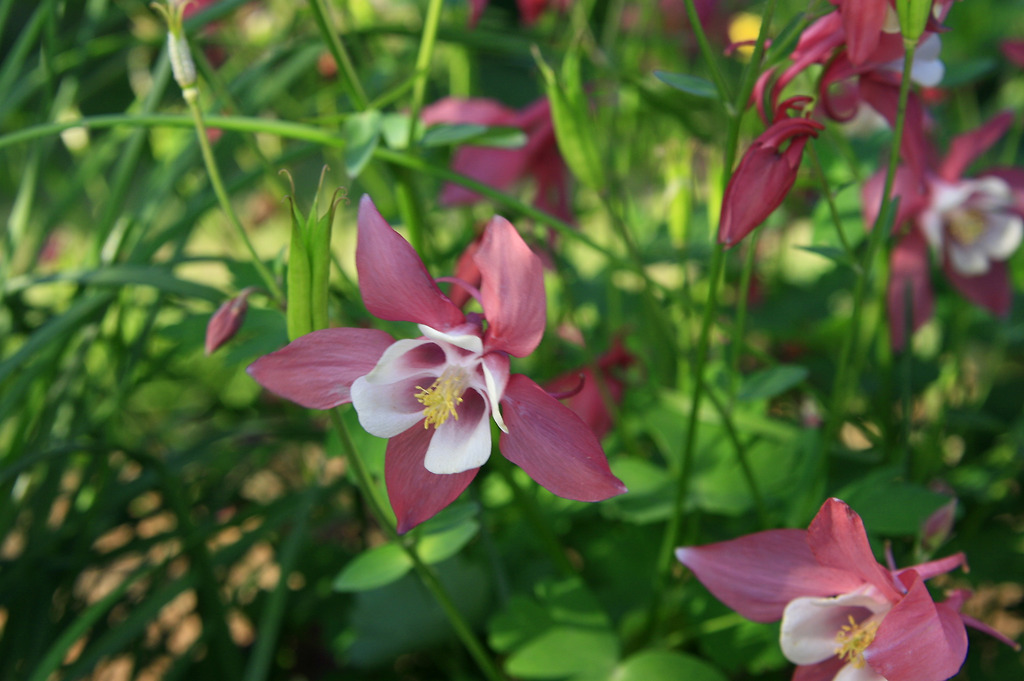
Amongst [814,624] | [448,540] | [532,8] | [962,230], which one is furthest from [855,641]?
[532,8]

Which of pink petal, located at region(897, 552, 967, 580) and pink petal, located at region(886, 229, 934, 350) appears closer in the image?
pink petal, located at region(897, 552, 967, 580)

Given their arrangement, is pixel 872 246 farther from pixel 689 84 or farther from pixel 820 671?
pixel 820 671

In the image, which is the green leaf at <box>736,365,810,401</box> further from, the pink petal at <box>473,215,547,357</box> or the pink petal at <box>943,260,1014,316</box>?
the pink petal at <box>943,260,1014,316</box>

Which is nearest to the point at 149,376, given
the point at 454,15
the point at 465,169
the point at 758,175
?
the point at 465,169

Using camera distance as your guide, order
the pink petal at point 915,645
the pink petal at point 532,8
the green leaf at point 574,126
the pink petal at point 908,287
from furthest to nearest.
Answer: the pink petal at point 532,8, the pink petal at point 908,287, the green leaf at point 574,126, the pink petal at point 915,645

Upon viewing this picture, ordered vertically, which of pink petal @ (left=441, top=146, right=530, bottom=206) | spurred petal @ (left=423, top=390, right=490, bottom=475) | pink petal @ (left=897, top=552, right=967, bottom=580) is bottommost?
pink petal @ (left=897, top=552, right=967, bottom=580)

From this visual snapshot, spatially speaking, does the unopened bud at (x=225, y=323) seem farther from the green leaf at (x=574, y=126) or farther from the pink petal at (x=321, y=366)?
the green leaf at (x=574, y=126)

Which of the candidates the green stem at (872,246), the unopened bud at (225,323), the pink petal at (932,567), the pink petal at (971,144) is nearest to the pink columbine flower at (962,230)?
the pink petal at (971,144)

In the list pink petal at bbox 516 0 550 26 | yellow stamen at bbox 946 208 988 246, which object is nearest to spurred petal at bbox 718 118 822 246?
yellow stamen at bbox 946 208 988 246
